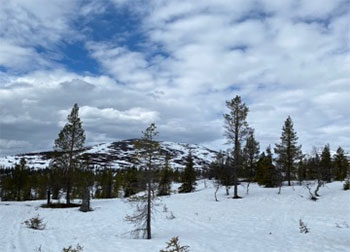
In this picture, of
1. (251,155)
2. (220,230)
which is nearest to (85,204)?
(220,230)

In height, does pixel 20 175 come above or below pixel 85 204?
above

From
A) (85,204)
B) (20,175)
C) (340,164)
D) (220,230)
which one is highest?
(340,164)

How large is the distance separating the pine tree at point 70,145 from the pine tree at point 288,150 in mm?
27713

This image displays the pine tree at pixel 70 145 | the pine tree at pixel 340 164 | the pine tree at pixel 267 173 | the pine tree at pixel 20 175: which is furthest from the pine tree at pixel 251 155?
the pine tree at pixel 20 175

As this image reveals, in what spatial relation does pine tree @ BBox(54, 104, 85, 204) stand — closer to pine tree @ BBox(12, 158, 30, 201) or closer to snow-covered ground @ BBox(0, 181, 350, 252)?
snow-covered ground @ BBox(0, 181, 350, 252)

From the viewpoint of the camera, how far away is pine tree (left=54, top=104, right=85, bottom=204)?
36.8 m

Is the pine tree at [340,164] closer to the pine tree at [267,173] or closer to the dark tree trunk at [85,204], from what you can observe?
the pine tree at [267,173]

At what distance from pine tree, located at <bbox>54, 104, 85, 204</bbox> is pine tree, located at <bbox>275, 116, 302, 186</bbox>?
27713mm

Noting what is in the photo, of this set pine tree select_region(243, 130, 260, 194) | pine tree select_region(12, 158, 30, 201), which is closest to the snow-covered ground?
pine tree select_region(243, 130, 260, 194)

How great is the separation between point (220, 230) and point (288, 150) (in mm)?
29148

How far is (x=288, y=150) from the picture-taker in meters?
43.4

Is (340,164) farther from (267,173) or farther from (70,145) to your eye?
(70,145)

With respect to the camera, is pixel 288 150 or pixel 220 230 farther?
pixel 288 150

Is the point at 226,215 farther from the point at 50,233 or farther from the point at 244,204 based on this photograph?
the point at 50,233
